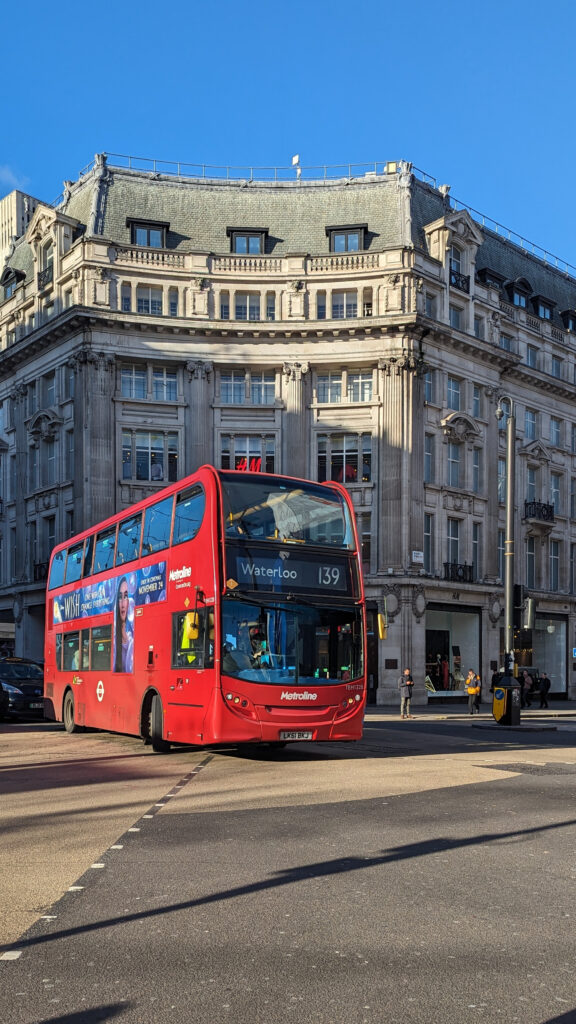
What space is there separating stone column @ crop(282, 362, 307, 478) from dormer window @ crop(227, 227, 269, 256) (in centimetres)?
595

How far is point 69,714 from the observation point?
23.9m

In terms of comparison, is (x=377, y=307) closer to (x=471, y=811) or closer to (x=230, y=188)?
(x=230, y=188)

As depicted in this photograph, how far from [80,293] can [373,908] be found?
136 ft

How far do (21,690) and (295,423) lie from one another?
19859 millimetres

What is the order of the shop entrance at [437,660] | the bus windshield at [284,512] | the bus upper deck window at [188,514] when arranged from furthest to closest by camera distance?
the shop entrance at [437,660] → the bus upper deck window at [188,514] → the bus windshield at [284,512]

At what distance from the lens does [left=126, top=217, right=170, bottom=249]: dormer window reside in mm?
46938

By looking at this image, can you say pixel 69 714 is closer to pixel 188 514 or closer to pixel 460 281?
pixel 188 514

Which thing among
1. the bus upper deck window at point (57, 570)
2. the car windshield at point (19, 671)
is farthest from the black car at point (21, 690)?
the bus upper deck window at point (57, 570)

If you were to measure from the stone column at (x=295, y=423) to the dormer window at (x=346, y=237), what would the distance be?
583 cm

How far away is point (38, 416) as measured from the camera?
1900 inches

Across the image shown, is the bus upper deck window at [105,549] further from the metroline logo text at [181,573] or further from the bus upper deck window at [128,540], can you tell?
the metroline logo text at [181,573]

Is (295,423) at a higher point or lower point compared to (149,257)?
lower

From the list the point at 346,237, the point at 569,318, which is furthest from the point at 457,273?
the point at 569,318

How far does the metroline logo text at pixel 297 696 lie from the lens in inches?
A: 624
